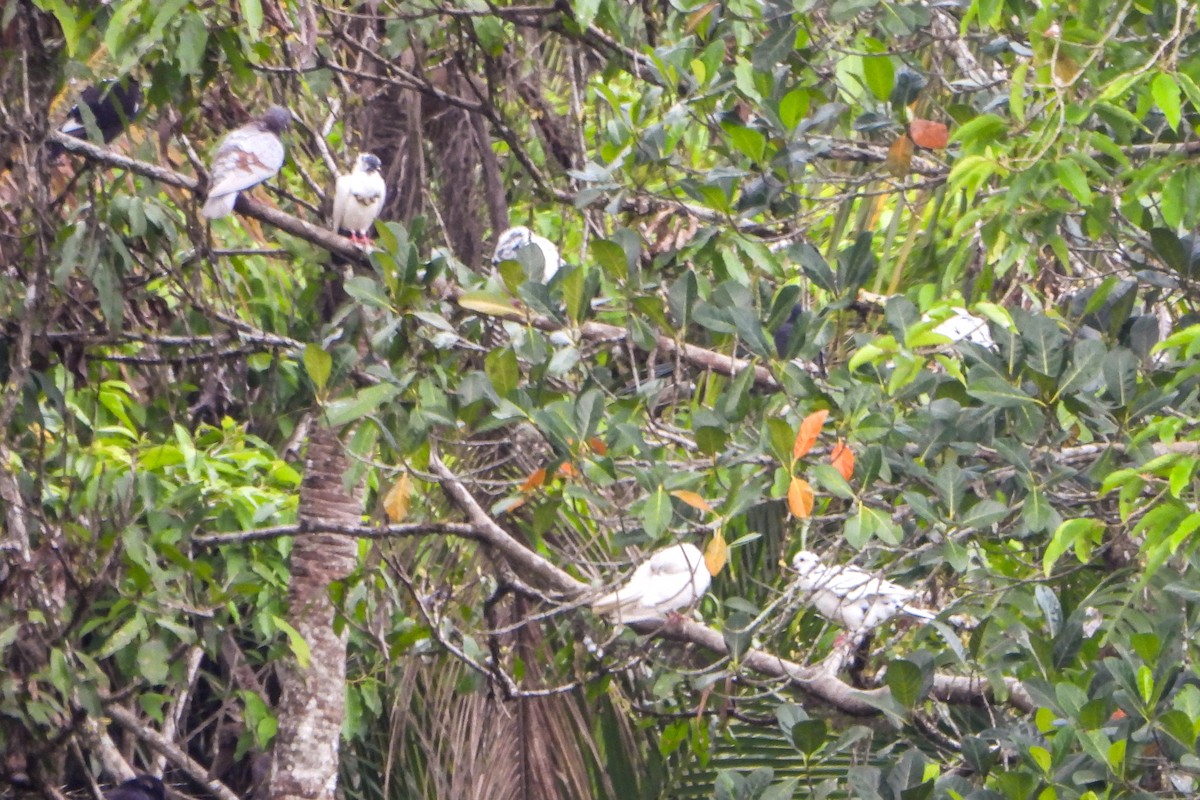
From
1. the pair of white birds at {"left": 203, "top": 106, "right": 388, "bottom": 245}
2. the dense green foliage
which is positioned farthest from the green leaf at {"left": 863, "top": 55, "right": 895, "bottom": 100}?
the pair of white birds at {"left": 203, "top": 106, "right": 388, "bottom": 245}

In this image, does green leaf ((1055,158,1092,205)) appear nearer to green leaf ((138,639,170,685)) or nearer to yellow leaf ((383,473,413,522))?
yellow leaf ((383,473,413,522))

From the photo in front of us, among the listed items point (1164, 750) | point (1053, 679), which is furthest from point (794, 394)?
point (1164, 750)

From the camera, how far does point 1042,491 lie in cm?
236

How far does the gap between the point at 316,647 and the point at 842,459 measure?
7.40 ft

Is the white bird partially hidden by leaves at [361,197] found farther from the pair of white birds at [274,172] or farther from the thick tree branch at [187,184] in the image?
the thick tree branch at [187,184]

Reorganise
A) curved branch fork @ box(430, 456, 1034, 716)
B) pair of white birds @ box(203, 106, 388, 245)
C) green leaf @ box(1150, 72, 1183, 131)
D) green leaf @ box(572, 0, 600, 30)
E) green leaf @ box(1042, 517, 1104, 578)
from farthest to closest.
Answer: pair of white birds @ box(203, 106, 388, 245) → green leaf @ box(572, 0, 600, 30) → curved branch fork @ box(430, 456, 1034, 716) → green leaf @ box(1042, 517, 1104, 578) → green leaf @ box(1150, 72, 1183, 131)

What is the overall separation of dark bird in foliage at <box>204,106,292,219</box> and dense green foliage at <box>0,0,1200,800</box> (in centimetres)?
14

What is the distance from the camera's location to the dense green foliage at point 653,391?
2354 millimetres

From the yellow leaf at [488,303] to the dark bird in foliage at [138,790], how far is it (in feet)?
8.07

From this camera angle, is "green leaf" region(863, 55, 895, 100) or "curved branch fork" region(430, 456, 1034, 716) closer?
"green leaf" region(863, 55, 895, 100)

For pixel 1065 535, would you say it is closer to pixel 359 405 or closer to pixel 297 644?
pixel 359 405

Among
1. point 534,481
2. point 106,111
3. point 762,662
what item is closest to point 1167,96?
point 534,481

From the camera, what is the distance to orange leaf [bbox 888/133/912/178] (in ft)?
9.14

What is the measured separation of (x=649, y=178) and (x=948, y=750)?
1577 millimetres
